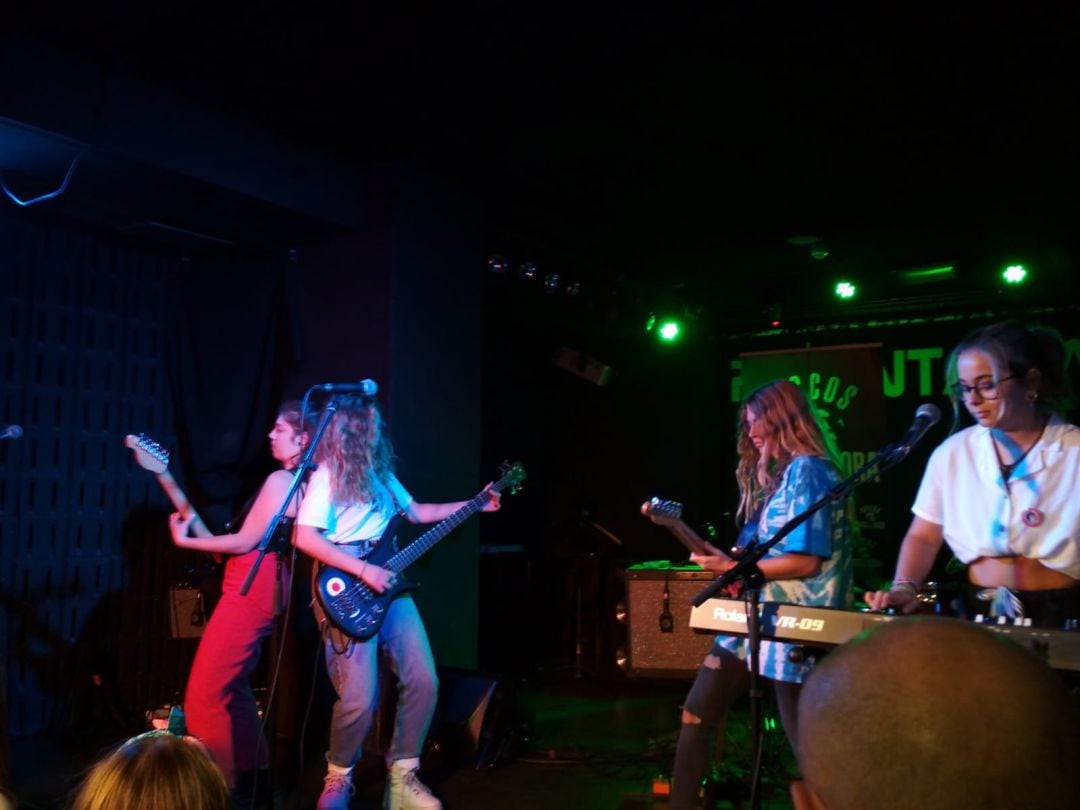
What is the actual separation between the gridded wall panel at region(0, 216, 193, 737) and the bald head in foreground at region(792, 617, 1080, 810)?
19.5ft

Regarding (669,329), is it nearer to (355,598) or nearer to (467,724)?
(467,724)

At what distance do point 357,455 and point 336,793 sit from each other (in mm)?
1512

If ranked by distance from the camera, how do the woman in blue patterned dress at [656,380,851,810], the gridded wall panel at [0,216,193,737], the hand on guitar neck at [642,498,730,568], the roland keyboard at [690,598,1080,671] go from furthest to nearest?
the gridded wall panel at [0,216,193,737], the hand on guitar neck at [642,498,730,568], the woman in blue patterned dress at [656,380,851,810], the roland keyboard at [690,598,1080,671]

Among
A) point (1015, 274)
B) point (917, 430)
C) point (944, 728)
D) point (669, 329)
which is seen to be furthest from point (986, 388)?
point (669, 329)

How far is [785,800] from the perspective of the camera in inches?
186

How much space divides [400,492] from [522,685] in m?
4.02

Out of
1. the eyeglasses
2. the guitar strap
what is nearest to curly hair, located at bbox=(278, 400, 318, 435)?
the guitar strap

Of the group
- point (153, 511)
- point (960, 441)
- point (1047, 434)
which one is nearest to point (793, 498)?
point (960, 441)

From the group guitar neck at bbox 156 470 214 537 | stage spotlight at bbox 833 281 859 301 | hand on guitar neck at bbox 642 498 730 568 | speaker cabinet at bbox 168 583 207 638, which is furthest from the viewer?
stage spotlight at bbox 833 281 859 301

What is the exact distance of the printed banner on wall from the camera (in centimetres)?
811

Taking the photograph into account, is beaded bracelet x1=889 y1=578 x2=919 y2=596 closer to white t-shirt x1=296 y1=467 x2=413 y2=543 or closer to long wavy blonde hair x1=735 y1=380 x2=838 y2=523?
long wavy blonde hair x1=735 y1=380 x2=838 y2=523

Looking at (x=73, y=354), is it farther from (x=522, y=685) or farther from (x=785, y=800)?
(x=785, y=800)

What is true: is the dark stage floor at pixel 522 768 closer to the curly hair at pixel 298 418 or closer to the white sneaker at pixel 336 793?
the white sneaker at pixel 336 793

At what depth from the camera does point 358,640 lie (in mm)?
4082
